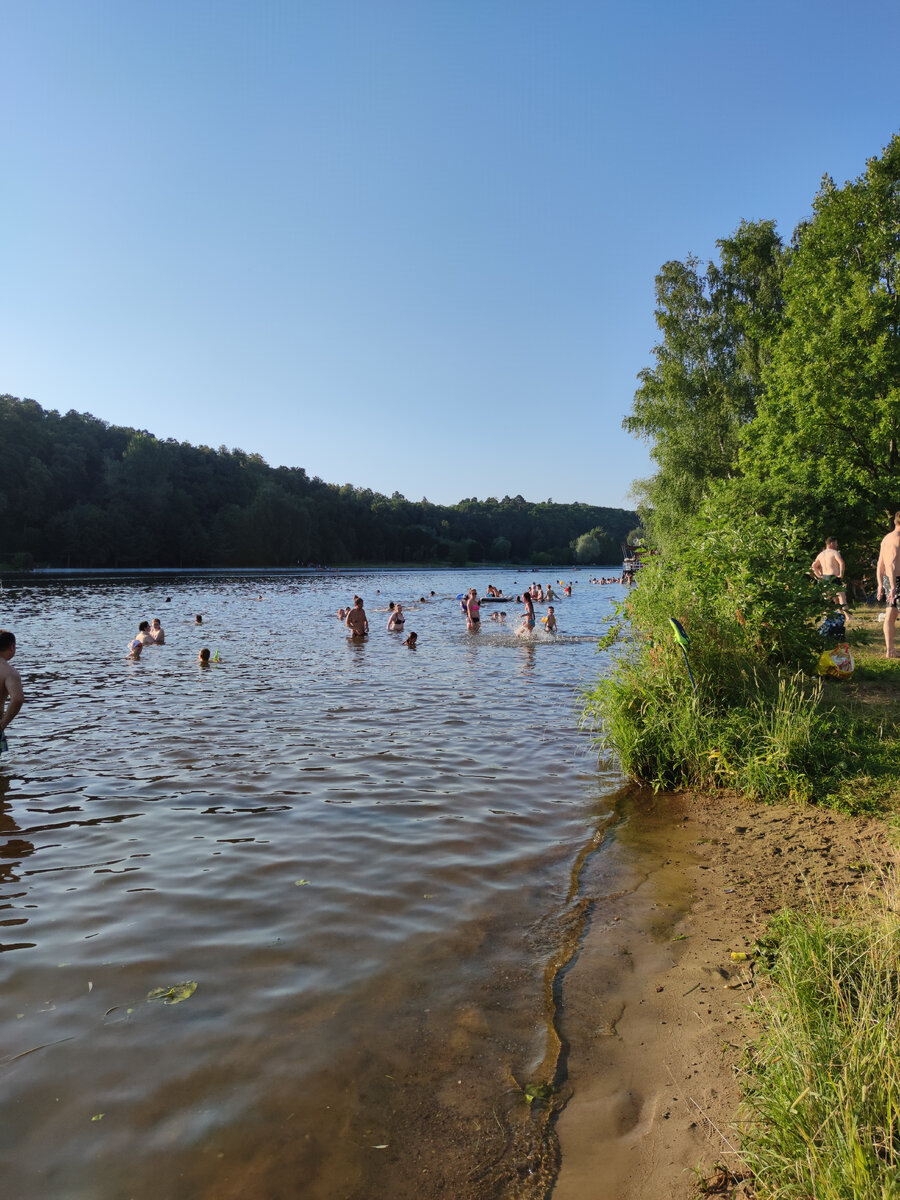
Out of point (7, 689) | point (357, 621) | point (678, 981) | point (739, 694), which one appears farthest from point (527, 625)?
point (678, 981)

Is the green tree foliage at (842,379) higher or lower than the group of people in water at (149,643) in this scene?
higher

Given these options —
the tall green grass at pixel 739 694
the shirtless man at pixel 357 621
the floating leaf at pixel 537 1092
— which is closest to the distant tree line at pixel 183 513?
the shirtless man at pixel 357 621

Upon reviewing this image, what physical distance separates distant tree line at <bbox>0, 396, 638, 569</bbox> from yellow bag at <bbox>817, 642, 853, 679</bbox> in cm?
8234

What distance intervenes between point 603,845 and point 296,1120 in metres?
3.73

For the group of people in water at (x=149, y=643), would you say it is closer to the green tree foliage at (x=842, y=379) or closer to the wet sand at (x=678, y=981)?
the wet sand at (x=678, y=981)

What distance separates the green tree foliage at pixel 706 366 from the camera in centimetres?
3416

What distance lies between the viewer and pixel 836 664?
9.95m

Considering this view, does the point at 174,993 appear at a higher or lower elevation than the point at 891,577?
lower

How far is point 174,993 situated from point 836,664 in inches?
362

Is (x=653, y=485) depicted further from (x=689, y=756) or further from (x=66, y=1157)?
(x=66, y=1157)

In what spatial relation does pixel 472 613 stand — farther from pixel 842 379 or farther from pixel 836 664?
pixel 836 664

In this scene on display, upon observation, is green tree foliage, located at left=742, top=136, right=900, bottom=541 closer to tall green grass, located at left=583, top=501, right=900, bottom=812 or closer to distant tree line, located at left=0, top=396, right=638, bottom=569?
tall green grass, located at left=583, top=501, right=900, bottom=812

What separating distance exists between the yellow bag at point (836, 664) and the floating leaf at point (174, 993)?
877 cm

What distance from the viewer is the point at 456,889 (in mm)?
5512
